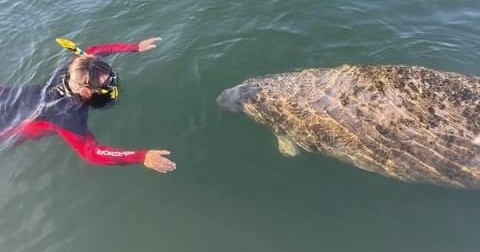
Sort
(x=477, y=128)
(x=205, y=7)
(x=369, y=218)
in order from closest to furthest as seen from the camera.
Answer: (x=477, y=128) < (x=369, y=218) < (x=205, y=7)

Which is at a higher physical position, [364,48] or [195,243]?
[364,48]

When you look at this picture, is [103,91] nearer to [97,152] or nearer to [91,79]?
[91,79]

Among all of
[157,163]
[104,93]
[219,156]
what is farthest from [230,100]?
[157,163]

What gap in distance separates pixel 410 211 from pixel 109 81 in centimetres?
490

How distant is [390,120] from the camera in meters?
7.80

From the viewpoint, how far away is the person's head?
8.18 meters

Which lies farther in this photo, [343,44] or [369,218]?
[343,44]

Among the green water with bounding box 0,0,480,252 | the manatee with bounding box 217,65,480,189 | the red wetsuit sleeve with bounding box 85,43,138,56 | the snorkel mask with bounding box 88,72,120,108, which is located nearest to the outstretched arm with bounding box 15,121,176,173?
the snorkel mask with bounding box 88,72,120,108

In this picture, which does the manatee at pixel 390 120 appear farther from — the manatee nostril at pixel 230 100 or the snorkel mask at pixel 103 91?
the snorkel mask at pixel 103 91

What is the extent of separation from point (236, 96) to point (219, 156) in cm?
113

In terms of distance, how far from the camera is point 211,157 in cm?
896

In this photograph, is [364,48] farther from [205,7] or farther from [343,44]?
[205,7]

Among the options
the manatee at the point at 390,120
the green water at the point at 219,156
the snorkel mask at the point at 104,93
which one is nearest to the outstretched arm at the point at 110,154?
the snorkel mask at the point at 104,93

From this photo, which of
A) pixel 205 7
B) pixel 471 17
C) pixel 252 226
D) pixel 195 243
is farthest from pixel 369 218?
pixel 205 7
